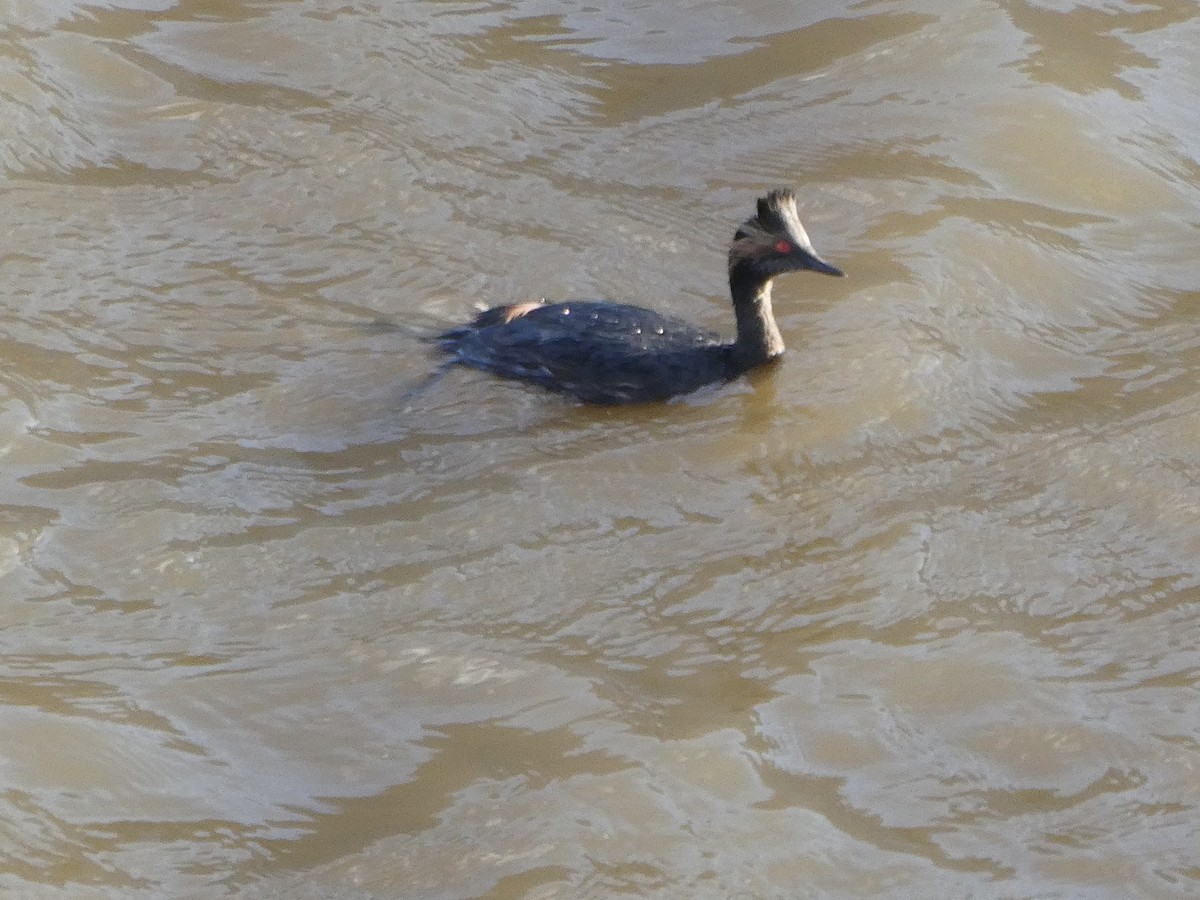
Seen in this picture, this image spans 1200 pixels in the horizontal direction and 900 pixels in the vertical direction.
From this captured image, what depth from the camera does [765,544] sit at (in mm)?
5719

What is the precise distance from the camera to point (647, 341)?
6.59 meters

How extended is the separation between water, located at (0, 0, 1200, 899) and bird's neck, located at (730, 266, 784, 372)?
9 cm

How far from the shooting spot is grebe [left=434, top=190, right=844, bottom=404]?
6.58m

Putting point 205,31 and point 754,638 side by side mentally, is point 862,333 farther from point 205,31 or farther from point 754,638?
point 205,31

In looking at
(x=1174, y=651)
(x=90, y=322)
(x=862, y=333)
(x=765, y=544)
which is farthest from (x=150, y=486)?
(x=1174, y=651)

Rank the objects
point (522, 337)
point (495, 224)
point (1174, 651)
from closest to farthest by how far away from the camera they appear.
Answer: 1. point (1174, 651)
2. point (522, 337)
3. point (495, 224)

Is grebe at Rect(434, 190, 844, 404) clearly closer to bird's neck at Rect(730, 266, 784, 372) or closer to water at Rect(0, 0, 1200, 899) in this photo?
bird's neck at Rect(730, 266, 784, 372)

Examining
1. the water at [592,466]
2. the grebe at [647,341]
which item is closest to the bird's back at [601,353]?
the grebe at [647,341]

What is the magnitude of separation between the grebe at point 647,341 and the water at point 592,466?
11 cm

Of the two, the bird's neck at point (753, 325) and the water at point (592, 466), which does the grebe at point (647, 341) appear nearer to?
the bird's neck at point (753, 325)

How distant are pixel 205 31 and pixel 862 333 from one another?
4.04 metres

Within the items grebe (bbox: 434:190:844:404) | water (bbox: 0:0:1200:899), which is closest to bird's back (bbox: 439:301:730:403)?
grebe (bbox: 434:190:844:404)

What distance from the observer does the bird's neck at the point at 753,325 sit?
664cm

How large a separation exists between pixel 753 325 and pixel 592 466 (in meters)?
1.03
